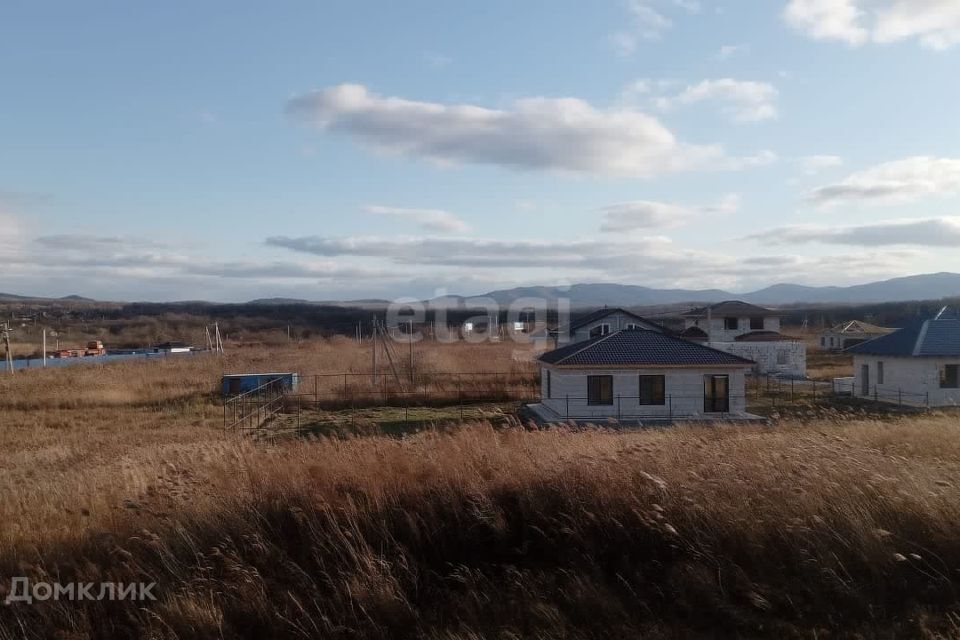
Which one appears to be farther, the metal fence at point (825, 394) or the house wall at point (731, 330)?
the house wall at point (731, 330)

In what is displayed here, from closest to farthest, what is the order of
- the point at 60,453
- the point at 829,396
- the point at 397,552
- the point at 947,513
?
the point at 947,513, the point at 397,552, the point at 60,453, the point at 829,396

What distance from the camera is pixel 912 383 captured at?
109 ft

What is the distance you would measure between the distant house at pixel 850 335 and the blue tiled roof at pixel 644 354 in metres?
41.2

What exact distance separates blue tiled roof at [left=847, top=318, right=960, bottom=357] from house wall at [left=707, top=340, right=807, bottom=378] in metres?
12.2

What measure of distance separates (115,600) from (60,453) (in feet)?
42.8

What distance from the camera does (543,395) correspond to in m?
32.1

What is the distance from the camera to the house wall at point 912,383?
32.2 metres

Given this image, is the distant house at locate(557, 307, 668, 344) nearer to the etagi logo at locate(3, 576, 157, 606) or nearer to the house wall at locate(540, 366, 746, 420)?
the house wall at locate(540, 366, 746, 420)

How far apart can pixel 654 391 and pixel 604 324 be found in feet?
51.1

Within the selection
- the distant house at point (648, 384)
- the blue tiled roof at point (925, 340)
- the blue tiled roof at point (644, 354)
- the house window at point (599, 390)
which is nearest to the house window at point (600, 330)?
the blue tiled roof at point (644, 354)

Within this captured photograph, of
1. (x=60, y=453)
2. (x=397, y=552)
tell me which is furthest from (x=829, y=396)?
(x=397, y=552)

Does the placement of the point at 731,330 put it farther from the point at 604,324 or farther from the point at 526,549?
the point at 526,549

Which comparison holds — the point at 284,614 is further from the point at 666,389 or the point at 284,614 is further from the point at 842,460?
the point at 666,389

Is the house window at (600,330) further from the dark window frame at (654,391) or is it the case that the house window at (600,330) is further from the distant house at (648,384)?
the dark window frame at (654,391)
